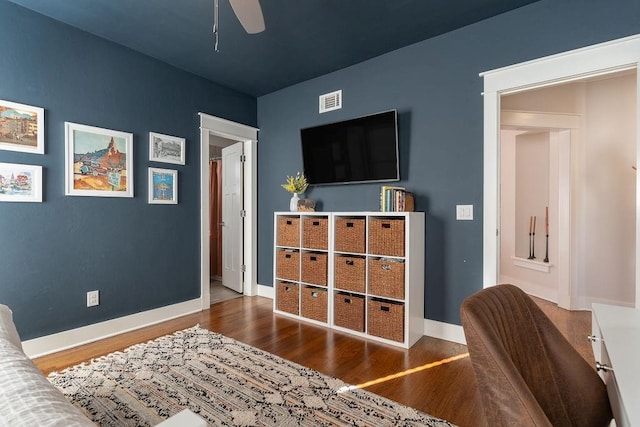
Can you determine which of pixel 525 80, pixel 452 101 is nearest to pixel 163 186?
pixel 452 101

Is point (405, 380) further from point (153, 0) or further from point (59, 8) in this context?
point (59, 8)

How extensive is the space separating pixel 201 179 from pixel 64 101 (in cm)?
139

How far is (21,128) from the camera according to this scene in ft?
7.84

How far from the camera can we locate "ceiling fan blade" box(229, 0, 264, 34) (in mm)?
1607

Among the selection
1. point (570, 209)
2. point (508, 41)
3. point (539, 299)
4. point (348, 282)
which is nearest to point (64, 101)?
point (348, 282)

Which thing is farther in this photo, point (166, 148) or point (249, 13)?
point (166, 148)

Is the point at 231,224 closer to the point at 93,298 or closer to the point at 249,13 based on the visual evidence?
the point at 93,298

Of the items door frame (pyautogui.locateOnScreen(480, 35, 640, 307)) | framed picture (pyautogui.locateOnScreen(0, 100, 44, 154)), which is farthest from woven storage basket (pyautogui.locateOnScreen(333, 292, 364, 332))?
framed picture (pyautogui.locateOnScreen(0, 100, 44, 154))

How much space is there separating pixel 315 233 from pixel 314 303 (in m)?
0.73

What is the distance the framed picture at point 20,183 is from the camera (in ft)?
7.58

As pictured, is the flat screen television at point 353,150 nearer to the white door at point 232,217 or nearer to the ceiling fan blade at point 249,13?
→ the white door at point 232,217

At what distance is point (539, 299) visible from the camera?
4.16 metres

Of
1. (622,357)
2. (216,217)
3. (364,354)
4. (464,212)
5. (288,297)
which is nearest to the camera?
(622,357)

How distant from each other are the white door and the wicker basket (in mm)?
1783
